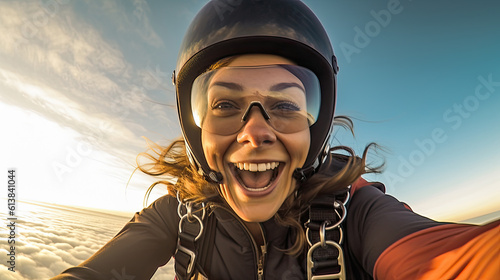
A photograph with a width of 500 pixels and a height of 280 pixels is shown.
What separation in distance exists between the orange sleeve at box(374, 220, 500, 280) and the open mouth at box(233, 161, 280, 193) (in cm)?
73

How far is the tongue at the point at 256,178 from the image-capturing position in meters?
1.59

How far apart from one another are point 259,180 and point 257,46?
2.95 feet

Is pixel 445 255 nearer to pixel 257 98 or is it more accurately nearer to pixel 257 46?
pixel 257 98

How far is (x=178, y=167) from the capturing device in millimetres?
2211

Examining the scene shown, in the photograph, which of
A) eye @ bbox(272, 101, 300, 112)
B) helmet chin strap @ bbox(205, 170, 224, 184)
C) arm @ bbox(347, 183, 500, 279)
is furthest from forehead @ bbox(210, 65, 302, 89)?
arm @ bbox(347, 183, 500, 279)

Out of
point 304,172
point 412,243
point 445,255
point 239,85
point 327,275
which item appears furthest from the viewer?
point 304,172

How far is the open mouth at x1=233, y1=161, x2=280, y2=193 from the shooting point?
4.99 feet

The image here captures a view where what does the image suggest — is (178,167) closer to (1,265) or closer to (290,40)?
(290,40)

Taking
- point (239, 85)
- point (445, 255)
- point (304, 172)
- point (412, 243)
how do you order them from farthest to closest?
point (304, 172) < point (239, 85) < point (412, 243) < point (445, 255)

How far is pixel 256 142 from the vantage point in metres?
1.44

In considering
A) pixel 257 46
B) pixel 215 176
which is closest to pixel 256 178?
pixel 215 176

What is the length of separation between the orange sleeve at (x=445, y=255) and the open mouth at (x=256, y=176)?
0.73m

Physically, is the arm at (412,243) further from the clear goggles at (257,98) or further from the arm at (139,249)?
the arm at (139,249)

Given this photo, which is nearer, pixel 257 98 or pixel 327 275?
pixel 327 275
